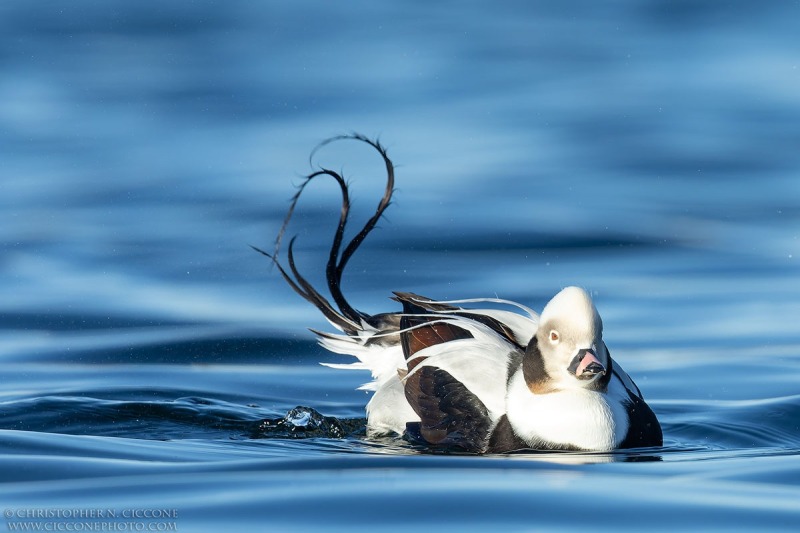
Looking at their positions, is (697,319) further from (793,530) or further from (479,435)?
(793,530)

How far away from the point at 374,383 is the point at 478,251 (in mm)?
3606

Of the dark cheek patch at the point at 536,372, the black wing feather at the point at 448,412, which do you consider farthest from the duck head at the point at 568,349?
the black wing feather at the point at 448,412

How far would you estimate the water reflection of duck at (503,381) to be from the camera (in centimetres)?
548

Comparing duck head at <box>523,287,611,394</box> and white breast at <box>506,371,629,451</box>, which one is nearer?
duck head at <box>523,287,611,394</box>

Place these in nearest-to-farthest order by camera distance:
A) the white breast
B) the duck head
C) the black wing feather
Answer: the duck head, the white breast, the black wing feather

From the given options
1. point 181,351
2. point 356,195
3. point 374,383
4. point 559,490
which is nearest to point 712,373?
point 374,383

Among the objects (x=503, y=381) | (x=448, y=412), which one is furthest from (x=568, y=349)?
(x=448, y=412)

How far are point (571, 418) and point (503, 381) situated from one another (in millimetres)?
356

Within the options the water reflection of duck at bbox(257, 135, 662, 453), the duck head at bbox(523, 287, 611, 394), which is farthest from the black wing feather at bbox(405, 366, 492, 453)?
the duck head at bbox(523, 287, 611, 394)

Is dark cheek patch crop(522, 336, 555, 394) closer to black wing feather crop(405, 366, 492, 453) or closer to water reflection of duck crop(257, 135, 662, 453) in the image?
water reflection of duck crop(257, 135, 662, 453)

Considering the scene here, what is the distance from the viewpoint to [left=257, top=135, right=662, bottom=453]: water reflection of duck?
5.48m

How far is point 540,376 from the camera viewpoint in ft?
18.3

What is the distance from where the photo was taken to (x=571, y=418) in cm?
552

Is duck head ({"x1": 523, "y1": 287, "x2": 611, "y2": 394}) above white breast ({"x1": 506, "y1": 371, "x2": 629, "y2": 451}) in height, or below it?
above
